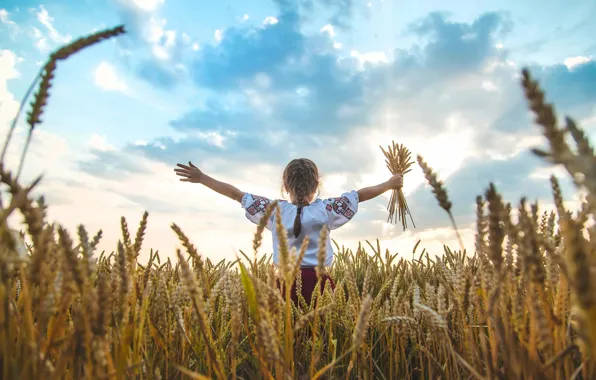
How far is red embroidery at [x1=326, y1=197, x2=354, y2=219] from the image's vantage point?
4.70m

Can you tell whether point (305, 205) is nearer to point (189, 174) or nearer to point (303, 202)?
point (303, 202)

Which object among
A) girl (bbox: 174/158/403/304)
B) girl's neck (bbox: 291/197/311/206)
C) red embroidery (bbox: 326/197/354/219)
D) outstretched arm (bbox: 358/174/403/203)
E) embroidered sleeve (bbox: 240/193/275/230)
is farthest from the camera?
outstretched arm (bbox: 358/174/403/203)

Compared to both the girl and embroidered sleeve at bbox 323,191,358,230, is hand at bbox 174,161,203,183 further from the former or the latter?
embroidered sleeve at bbox 323,191,358,230

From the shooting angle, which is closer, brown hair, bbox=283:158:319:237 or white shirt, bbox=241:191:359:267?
white shirt, bbox=241:191:359:267

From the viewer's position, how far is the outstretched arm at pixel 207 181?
15.6 ft

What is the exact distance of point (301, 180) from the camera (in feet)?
16.2

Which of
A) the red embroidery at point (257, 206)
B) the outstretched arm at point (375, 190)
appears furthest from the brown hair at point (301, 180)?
the outstretched arm at point (375, 190)

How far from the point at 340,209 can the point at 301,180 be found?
1.81 ft

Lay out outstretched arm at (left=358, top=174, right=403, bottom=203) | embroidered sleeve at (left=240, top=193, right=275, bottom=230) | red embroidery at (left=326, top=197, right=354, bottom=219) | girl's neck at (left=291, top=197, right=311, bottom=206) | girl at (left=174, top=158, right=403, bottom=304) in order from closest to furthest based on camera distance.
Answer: girl at (left=174, top=158, right=403, bottom=304), embroidered sleeve at (left=240, top=193, right=275, bottom=230), red embroidery at (left=326, top=197, right=354, bottom=219), girl's neck at (left=291, top=197, right=311, bottom=206), outstretched arm at (left=358, top=174, right=403, bottom=203)

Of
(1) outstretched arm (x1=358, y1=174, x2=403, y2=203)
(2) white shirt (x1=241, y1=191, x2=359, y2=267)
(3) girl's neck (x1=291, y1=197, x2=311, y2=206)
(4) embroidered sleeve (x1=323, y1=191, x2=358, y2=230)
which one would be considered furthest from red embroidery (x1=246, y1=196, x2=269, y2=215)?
(1) outstretched arm (x1=358, y1=174, x2=403, y2=203)

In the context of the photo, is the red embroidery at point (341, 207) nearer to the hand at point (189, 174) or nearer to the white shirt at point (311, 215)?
the white shirt at point (311, 215)

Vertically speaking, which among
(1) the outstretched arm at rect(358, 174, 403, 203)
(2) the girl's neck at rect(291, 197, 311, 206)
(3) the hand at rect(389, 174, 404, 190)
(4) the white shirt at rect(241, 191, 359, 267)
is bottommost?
(4) the white shirt at rect(241, 191, 359, 267)

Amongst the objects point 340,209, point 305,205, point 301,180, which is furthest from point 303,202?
point 340,209

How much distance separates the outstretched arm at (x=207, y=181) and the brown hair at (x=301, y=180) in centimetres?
58
